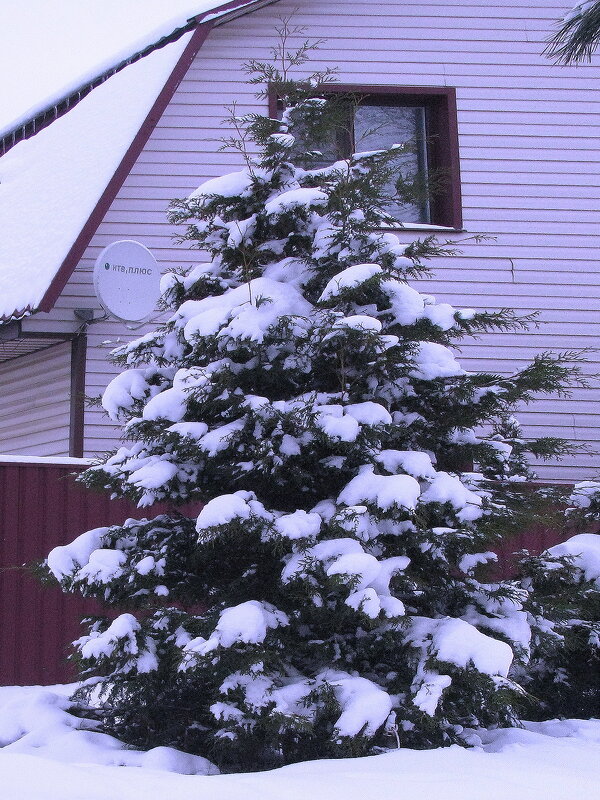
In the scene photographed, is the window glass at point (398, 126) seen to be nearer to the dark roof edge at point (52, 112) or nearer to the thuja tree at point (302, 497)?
the dark roof edge at point (52, 112)

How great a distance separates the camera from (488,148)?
10633 mm

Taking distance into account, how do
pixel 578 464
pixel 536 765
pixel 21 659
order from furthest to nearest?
pixel 578 464 → pixel 21 659 → pixel 536 765

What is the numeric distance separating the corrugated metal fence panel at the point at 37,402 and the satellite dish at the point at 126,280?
3.44 feet

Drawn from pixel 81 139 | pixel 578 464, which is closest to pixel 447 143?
pixel 578 464

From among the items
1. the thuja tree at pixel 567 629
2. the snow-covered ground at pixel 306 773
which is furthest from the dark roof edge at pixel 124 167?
the thuja tree at pixel 567 629

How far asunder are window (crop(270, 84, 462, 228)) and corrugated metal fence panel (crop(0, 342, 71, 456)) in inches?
130

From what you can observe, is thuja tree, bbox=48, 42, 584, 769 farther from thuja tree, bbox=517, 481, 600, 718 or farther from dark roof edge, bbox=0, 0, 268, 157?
dark roof edge, bbox=0, 0, 268, 157

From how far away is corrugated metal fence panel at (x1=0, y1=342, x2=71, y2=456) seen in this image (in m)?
9.81

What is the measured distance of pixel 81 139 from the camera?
1230 cm

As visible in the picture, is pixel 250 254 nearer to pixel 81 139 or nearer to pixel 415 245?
pixel 415 245

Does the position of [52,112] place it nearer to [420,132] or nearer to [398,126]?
[398,126]

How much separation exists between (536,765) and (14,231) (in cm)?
837

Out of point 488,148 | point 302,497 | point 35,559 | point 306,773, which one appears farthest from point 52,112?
point 306,773

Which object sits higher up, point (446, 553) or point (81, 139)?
point (81, 139)
